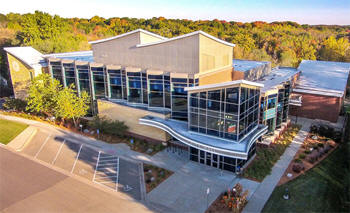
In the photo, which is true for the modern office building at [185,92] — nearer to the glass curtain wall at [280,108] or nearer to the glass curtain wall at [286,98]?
the glass curtain wall at [286,98]

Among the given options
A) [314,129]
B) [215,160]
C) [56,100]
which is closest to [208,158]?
[215,160]

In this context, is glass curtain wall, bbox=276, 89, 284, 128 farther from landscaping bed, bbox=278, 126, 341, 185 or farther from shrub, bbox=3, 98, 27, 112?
shrub, bbox=3, 98, 27, 112

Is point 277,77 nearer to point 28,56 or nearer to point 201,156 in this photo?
point 201,156

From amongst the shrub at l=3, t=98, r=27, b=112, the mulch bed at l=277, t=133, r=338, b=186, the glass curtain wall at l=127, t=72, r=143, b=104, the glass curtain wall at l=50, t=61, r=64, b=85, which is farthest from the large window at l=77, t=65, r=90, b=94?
the mulch bed at l=277, t=133, r=338, b=186

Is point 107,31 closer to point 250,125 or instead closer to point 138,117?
point 138,117

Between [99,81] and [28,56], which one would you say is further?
[28,56]

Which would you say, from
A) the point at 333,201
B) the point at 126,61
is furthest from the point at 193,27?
the point at 333,201

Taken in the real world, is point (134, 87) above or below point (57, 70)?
below
